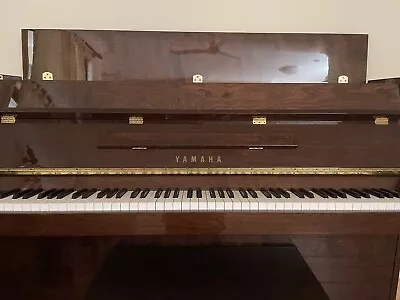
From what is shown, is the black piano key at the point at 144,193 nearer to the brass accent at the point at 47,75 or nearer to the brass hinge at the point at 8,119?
the brass hinge at the point at 8,119

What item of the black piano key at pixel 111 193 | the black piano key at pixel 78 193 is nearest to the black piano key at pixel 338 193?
the black piano key at pixel 111 193

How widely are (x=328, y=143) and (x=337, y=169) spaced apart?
10 centimetres

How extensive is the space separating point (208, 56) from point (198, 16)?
304 mm

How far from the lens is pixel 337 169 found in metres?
1.34

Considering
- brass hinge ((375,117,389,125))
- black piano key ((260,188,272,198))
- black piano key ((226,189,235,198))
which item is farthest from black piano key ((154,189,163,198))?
brass hinge ((375,117,389,125))

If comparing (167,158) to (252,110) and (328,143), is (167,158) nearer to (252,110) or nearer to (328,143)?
(252,110)

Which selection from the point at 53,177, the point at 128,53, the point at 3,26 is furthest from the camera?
the point at 3,26

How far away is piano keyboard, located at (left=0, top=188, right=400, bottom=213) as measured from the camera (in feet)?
3.76

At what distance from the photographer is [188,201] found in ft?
3.85

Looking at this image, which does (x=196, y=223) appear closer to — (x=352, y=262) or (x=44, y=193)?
(x=44, y=193)

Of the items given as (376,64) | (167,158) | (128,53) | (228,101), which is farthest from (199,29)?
(376,64)

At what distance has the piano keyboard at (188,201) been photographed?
3.76 feet

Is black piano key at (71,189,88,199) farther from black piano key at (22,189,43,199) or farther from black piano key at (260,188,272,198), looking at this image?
black piano key at (260,188,272,198)

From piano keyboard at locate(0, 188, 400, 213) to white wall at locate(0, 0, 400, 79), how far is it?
865 millimetres
